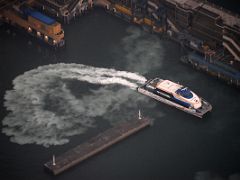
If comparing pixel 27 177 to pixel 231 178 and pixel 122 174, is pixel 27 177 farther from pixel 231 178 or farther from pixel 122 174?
pixel 231 178

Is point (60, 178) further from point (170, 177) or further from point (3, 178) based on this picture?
point (170, 177)

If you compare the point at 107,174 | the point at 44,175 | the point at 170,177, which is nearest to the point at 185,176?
the point at 170,177

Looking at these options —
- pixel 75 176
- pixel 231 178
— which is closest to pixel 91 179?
pixel 75 176

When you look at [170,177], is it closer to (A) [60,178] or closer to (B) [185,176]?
(B) [185,176]

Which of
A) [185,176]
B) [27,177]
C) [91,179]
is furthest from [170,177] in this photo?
[27,177]

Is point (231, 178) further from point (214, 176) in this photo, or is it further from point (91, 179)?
point (91, 179)

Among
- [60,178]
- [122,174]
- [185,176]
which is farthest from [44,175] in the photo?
[185,176]
